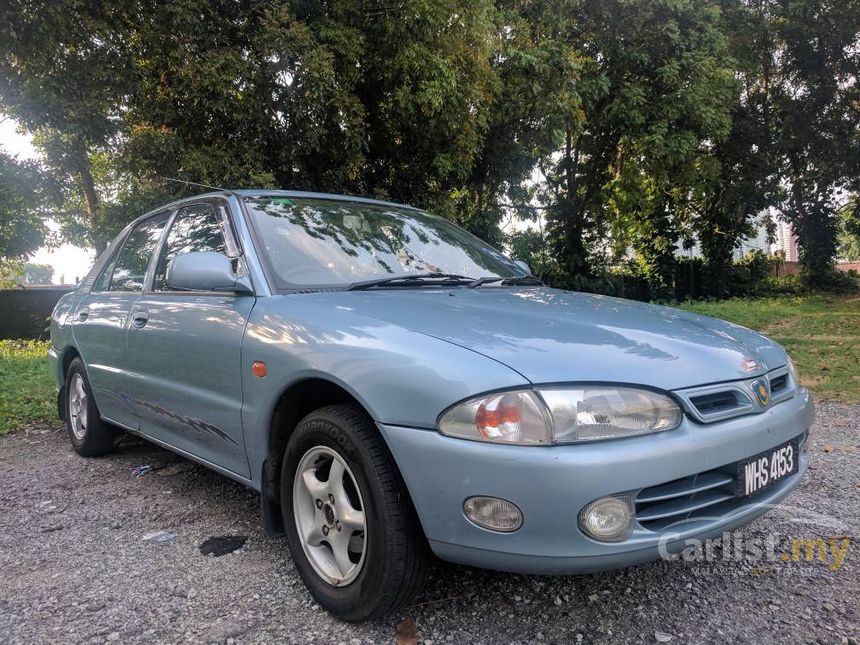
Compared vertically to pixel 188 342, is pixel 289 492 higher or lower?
lower

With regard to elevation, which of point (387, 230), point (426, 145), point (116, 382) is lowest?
point (116, 382)

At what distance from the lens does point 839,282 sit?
23078 mm

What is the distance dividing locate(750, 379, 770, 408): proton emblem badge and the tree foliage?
25.1 feet

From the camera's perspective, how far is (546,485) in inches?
69.0

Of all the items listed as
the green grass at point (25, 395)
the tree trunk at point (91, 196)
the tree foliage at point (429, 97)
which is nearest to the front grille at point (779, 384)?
the green grass at point (25, 395)

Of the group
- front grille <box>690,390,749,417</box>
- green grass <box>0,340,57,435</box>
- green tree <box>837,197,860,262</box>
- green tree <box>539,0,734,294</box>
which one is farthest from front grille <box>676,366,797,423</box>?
green tree <box>837,197,860,262</box>

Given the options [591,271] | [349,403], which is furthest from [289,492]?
[591,271]

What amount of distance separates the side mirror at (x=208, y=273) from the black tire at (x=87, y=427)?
6.10ft

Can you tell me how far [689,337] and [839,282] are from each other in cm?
2494

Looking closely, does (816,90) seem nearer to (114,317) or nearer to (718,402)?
(718,402)

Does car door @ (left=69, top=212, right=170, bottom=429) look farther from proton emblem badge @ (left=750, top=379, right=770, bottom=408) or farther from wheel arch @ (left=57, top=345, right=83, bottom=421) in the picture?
proton emblem badge @ (left=750, top=379, right=770, bottom=408)

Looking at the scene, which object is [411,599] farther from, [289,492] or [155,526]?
[155,526]

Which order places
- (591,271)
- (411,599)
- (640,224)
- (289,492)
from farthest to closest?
(640,224) < (591,271) < (289,492) < (411,599)

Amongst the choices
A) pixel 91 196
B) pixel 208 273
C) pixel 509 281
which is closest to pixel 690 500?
pixel 509 281
